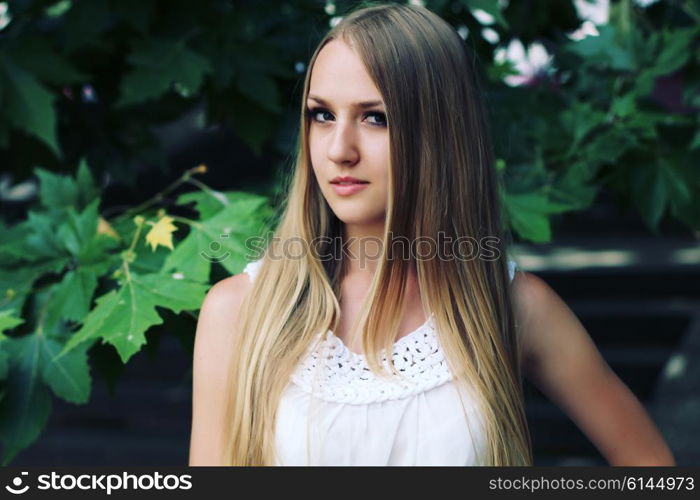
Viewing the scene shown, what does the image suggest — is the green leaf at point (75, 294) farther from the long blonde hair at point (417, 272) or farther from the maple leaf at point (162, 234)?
the long blonde hair at point (417, 272)

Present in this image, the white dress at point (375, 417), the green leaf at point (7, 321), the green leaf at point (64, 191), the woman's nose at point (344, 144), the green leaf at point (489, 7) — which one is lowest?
the white dress at point (375, 417)

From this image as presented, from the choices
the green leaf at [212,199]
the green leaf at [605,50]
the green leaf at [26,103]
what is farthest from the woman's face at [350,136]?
the green leaf at [605,50]

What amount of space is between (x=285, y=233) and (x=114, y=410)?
11.3 ft

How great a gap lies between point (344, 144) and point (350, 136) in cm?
2

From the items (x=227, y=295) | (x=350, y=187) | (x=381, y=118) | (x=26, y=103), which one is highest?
(x=26, y=103)

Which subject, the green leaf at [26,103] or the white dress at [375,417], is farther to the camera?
the green leaf at [26,103]

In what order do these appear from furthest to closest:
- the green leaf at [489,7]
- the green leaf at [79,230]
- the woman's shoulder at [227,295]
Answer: the green leaf at [489,7] → the green leaf at [79,230] → the woman's shoulder at [227,295]

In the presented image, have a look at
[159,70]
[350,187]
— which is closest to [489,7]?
[350,187]

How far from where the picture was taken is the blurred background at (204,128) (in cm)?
178

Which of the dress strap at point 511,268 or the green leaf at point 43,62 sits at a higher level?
the green leaf at point 43,62

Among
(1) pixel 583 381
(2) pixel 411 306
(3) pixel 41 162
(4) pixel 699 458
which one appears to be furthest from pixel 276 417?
(4) pixel 699 458

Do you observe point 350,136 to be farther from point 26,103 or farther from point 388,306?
point 26,103

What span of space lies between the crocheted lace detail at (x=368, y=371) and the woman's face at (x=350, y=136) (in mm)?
226

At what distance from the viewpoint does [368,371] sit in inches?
60.0
